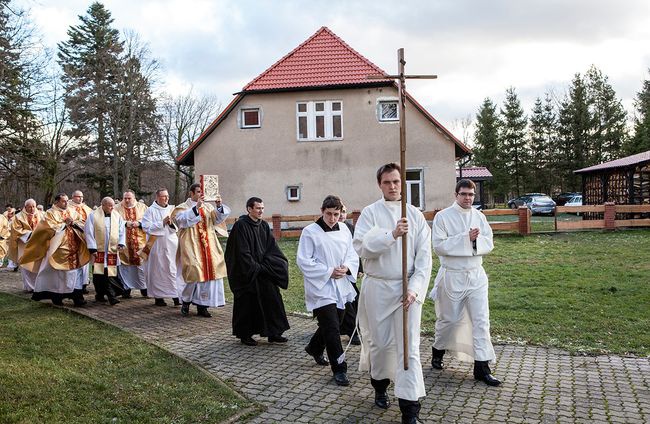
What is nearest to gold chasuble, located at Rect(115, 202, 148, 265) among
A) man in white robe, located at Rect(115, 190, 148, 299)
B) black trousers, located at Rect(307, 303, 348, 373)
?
man in white robe, located at Rect(115, 190, 148, 299)

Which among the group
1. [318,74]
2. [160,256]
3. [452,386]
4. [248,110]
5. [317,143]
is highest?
[318,74]

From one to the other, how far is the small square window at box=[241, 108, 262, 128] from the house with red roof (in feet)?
0.15

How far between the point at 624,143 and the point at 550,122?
28.2ft

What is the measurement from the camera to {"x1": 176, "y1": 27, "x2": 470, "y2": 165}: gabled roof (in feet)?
83.4

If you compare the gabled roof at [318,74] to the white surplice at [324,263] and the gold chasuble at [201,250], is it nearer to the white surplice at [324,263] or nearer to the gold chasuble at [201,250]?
the gold chasuble at [201,250]

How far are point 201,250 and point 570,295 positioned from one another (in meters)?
6.33

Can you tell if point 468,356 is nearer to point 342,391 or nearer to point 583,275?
point 342,391

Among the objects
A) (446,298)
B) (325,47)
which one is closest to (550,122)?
(325,47)

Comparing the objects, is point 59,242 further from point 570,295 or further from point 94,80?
point 94,80

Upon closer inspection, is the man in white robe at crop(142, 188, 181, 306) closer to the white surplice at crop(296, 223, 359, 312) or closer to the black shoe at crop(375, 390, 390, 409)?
the white surplice at crop(296, 223, 359, 312)

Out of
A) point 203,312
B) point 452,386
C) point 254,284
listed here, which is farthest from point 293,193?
point 452,386

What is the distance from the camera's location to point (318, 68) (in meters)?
26.4

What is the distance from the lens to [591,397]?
5461 mm

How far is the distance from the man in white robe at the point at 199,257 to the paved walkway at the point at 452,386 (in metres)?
1.55
